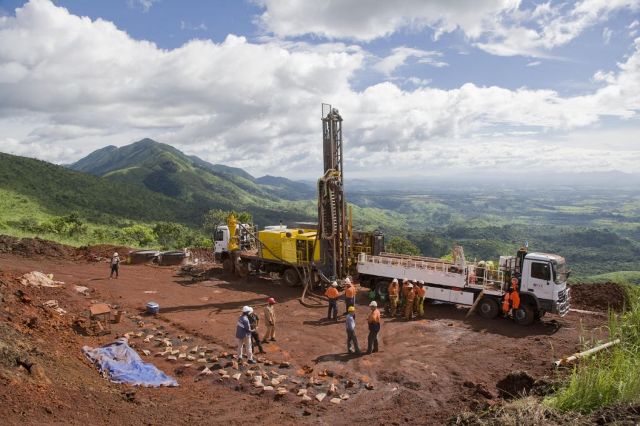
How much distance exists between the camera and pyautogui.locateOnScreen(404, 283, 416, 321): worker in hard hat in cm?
1767

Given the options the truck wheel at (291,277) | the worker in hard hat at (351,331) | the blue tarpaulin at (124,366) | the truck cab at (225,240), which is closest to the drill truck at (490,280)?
the truck wheel at (291,277)

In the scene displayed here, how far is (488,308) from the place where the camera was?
58.1ft

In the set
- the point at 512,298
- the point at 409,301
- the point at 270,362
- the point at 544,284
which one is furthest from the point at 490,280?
the point at 270,362

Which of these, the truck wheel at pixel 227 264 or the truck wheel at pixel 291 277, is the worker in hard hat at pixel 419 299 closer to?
the truck wheel at pixel 291 277

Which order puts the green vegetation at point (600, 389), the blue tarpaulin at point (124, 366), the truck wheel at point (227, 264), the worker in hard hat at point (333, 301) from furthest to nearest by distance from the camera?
1. the truck wheel at point (227, 264)
2. the worker in hard hat at point (333, 301)
3. the blue tarpaulin at point (124, 366)
4. the green vegetation at point (600, 389)

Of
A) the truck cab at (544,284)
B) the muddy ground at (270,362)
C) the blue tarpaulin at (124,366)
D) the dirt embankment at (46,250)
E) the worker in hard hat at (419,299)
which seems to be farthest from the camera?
the dirt embankment at (46,250)

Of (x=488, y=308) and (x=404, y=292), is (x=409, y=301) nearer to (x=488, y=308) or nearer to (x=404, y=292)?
(x=404, y=292)

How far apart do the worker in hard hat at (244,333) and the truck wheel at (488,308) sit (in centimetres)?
969

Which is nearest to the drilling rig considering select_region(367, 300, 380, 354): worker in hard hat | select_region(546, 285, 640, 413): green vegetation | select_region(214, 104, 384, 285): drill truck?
select_region(214, 104, 384, 285): drill truck

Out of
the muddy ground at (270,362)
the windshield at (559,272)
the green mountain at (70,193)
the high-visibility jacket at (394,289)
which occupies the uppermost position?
the green mountain at (70,193)

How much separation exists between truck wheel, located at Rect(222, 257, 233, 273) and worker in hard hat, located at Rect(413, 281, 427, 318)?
11.8 metres

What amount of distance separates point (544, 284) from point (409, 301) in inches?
194

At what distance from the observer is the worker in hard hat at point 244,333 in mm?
12906

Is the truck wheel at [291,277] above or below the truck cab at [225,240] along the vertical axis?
below
